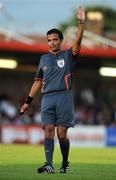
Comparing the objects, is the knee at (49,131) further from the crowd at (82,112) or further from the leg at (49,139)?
→ the crowd at (82,112)

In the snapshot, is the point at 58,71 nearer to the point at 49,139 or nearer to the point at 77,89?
the point at 49,139

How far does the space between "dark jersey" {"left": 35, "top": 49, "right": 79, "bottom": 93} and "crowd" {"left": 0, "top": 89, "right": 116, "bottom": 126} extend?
64.5ft

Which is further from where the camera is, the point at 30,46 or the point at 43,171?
the point at 30,46

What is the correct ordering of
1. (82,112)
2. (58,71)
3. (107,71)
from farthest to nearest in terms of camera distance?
(107,71)
(82,112)
(58,71)

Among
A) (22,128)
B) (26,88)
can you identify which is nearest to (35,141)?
(22,128)

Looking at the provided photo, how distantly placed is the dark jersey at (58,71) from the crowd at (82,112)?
19666 millimetres

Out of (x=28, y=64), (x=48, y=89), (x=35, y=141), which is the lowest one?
(x=35, y=141)

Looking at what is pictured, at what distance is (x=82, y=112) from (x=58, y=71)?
22320 millimetres

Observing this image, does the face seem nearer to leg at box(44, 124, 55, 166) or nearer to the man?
the man

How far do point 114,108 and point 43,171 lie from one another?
22301 mm

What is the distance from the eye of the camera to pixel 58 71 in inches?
505

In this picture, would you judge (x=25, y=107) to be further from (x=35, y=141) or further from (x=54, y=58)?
(x=35, y=141)

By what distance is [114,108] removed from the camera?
114ft

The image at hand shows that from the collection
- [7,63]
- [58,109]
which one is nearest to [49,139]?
[58,109]
